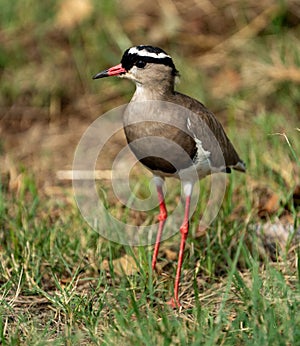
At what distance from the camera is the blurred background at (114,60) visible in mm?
5574

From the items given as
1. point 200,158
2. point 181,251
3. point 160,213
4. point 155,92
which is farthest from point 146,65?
point 181,251

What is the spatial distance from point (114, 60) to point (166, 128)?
2490mm

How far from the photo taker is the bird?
3650 millimetres

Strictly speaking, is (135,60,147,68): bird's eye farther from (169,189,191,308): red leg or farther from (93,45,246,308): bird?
(169,189,191,308): red leg

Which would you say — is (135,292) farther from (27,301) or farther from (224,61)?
(224,61)

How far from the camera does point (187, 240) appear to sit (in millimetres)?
4039

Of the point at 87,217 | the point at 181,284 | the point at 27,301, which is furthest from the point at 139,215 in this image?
the point at 27,301

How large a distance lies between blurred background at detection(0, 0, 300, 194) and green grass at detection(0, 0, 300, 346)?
1 cm

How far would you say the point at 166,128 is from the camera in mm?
3652

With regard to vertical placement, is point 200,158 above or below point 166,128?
below

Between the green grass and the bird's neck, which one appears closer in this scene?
the green grass

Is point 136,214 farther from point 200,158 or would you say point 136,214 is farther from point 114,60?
point 114,60

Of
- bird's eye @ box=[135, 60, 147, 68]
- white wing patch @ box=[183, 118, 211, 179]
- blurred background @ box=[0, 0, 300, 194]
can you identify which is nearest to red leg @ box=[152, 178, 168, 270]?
white wing patch @ box=[183, 118, 211, 179]

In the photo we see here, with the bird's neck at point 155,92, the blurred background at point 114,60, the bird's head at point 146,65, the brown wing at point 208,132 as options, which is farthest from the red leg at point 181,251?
the blurred background at point 114,60
